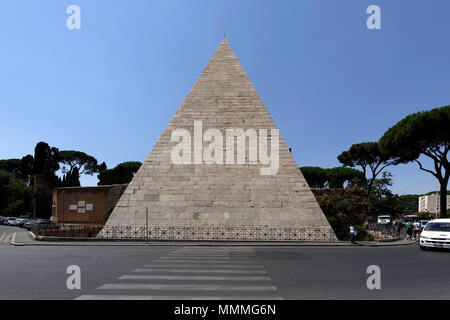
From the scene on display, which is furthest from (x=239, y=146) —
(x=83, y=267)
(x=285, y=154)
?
(x=83, y=267)

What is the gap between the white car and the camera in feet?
43.0

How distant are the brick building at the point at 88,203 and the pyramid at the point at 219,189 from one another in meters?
12.7

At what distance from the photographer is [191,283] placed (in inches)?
258

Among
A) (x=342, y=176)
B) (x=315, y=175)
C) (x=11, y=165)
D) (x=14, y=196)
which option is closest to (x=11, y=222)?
(x=14, y=196)

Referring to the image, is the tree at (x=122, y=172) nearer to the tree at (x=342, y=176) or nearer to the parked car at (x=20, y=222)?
the parked car at (x=20, y=222)

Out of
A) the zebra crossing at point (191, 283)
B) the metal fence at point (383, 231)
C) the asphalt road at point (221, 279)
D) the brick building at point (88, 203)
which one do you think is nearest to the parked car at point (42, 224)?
the brick building at point (88, 203)

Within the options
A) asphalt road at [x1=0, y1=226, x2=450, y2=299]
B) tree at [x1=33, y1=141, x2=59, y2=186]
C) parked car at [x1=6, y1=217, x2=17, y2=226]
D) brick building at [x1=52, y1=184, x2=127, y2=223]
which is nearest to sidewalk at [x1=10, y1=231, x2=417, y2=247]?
asphalt road at [x1=0, y1=226, x2=450, y2=299]

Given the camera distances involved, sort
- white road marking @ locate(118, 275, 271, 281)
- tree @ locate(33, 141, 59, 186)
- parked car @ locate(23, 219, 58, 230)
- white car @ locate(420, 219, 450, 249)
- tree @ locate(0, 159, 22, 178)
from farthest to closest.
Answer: tree @ locate(0, 159, 22, 178)
tree @ locate(33, 141, 59, 186)
parked car @ locate(23, 219, 58, 230)
white car @ locate(420, 219, 450, 249)
white road marking @ locate(118, 275, 271, 281)

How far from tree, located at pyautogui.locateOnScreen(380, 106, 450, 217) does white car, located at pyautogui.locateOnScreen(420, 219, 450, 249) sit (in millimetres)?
13887

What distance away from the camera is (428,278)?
288 inches

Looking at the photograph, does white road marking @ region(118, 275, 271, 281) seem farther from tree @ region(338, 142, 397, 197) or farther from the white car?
tree @ region(338, 142, 397, 197)

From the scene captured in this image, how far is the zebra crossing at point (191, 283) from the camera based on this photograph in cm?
554
